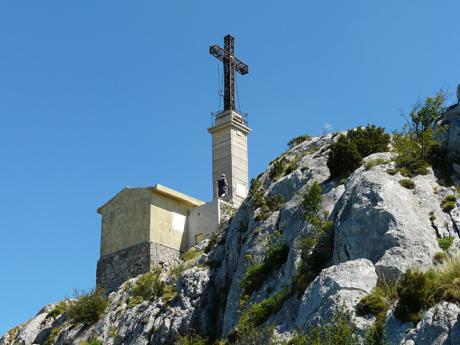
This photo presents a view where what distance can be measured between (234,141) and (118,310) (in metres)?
17.6

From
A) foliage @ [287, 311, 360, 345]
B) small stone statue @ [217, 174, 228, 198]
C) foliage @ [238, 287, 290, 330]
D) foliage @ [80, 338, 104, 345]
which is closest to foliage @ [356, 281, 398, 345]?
foliage @ [287, 311, 360, 345]

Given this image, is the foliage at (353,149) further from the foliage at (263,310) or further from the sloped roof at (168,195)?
the sloped roof at (168,195)

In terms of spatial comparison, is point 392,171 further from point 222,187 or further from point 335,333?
point 222,187

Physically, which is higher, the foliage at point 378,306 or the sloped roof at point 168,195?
the sloped roof at point 168,195

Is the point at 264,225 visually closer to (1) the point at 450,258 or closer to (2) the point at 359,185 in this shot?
(2) the point at 359,185

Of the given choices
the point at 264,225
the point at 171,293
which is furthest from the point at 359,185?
the point at 171,293

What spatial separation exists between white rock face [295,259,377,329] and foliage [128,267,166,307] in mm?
16023

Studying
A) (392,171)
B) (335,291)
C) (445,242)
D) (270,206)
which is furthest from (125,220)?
(335,291)

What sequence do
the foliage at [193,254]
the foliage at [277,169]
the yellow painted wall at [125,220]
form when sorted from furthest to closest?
the yellow painted wall at [125,220], the foliage at [193,254], the foliage at [277,169]

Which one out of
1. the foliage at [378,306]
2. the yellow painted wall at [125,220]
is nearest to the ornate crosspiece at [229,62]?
the yellow painted wall at [125,220]

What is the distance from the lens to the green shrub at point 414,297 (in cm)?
1831

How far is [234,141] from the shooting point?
51.7 m

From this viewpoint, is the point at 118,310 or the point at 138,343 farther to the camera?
the point at 118,310

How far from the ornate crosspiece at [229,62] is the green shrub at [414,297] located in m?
39.8
